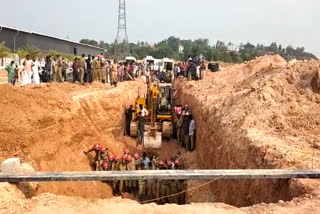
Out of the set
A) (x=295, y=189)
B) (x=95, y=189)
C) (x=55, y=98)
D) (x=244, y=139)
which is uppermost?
(x=55, y=98)

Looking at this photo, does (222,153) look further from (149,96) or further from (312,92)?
(149,96)

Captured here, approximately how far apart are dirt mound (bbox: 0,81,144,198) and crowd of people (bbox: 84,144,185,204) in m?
0.57

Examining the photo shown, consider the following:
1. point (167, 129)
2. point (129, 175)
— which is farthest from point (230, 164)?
point (167, 129)

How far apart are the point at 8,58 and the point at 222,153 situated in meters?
22.9

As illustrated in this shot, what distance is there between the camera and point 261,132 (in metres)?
10.5

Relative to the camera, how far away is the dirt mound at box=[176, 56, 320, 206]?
8.57 metres

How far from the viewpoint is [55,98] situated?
14.9m

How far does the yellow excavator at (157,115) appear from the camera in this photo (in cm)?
1791

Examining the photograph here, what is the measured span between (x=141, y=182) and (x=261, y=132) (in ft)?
19.4

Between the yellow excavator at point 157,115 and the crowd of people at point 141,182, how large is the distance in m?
2.13

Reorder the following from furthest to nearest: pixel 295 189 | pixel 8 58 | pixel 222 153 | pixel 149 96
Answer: pixel 8 58
pixel 149 96
pixel 222 153
pixel 295 189

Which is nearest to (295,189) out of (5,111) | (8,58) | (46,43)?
(5,111)

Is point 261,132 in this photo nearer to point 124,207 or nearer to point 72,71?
point 124,207

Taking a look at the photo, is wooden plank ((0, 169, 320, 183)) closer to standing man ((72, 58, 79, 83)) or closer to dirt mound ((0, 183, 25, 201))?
dirt mound ((0, 183, 25, 201))
